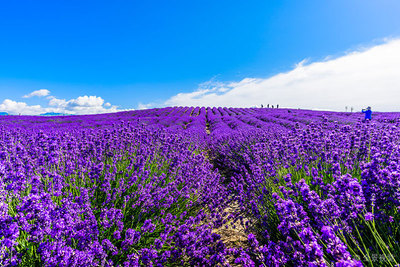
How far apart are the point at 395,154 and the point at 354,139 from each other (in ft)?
2.51

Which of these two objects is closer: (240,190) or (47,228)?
(47,228)

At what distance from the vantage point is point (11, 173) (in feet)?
6.17

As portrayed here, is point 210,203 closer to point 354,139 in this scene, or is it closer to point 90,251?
point 90,251

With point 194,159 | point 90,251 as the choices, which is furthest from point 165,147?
point 90,251

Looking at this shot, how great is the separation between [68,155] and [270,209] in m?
2.95

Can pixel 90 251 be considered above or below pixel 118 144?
below

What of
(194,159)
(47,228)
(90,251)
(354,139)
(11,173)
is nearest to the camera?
(47,228)

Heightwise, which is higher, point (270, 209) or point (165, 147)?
point (165, 147)

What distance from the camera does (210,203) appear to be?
2877 millimetres

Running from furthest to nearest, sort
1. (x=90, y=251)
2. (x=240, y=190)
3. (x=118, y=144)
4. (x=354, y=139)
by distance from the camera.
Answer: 1. (x=118, y=144)
2. (x=240, y=190)
3. (x=354, y=139)
4. (x=90, y=251)

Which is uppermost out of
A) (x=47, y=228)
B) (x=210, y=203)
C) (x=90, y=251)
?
(x=47, y=228)

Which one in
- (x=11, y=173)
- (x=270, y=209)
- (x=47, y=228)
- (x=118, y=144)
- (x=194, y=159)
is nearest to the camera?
(x=47, y=228)

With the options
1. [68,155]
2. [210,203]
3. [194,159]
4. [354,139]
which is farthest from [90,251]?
[354,139]

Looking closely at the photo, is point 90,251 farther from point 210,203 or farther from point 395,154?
point 395,154
